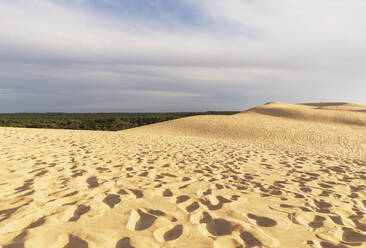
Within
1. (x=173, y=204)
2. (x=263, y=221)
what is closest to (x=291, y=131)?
(x=263, y=221)

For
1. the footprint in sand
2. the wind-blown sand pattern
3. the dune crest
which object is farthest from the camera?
the dune crest

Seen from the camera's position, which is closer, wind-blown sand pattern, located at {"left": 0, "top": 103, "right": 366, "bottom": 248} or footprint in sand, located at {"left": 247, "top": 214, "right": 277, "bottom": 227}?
wind-blown sand pattern, located at {"left": 0, "top": 103, "right": 366, "bottom": 248}

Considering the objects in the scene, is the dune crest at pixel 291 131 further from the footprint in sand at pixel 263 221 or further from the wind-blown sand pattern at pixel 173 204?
the footprint in sand at pixel 263 221

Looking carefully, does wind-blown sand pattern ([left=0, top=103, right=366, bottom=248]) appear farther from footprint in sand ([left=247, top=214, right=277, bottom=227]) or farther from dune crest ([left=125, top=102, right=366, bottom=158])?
dune crest ([left=125, top=102, right=366, bottom=158])

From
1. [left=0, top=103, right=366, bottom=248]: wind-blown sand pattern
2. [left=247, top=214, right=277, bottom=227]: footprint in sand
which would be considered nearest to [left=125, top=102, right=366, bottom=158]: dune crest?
[left=0, top=103, right=366, bottom=248]: wind-blown sand pattern

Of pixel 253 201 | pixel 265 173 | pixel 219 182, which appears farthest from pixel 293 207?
pixel 265 173

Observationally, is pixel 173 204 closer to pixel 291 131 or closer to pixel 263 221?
pixel 263 221

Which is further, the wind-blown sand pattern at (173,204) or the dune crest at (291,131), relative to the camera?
the dune crest at (291,131)

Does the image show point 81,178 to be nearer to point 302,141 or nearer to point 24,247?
point 24,247

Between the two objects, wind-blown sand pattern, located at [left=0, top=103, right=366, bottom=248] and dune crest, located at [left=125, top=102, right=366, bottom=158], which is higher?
wind-blown sand pattern, located at [left=0, top=103, right=366, bottom=248]

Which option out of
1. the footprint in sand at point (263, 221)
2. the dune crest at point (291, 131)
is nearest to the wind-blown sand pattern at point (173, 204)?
the footprint in sand at point (263, 221)

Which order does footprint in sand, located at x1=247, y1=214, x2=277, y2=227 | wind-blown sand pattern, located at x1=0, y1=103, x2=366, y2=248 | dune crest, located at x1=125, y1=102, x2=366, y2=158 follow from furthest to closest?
dune crest, located at x1=125, y1=102, x2=366, y2=158
footprint in sand, located at x1=247, y1=214, x2=277, y2=227
wind-blown sand pattern, located at x1=0, y1=103, x2=366, y2=248

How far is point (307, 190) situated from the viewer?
155 inches

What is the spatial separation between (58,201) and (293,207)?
329cm
